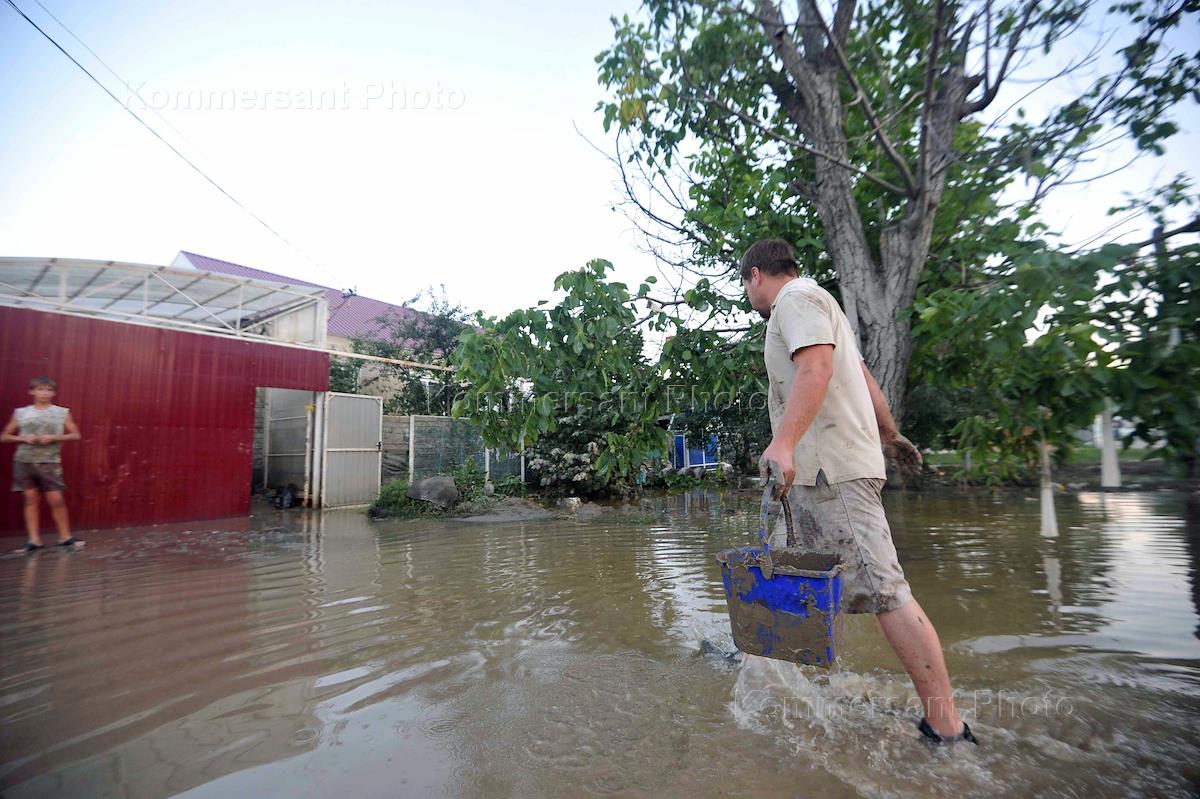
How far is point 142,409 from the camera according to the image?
895cm

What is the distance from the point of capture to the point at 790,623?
2096 mm

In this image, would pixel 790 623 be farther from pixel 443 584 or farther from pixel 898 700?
pixel 443 584

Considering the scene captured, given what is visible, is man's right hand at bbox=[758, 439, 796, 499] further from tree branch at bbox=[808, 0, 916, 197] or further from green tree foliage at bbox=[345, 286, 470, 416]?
green tree foliage at bbox=[345, 286, 470, 416]

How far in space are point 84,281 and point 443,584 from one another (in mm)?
9918

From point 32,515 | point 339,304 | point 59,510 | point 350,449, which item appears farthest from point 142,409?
point 339,304

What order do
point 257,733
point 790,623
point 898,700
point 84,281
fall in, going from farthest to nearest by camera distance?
point 84,281
point 898,700
point 257,733
point 790,623

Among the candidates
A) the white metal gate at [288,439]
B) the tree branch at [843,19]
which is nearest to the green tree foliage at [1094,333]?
the tree branch at [843,19]

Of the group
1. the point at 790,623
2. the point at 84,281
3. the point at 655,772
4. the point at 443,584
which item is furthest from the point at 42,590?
the point at 84,281

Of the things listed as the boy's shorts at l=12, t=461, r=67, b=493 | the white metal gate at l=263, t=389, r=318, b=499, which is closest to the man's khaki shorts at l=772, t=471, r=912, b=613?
the boy's shorts at l=12, t=461, r=67, b=493

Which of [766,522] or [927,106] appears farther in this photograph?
[927,106]

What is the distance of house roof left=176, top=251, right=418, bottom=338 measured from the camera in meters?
20.1

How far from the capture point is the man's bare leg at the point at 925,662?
211 cm

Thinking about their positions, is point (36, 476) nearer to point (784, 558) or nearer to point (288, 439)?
point (288, 439)

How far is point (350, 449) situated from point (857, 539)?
35.2 ft
